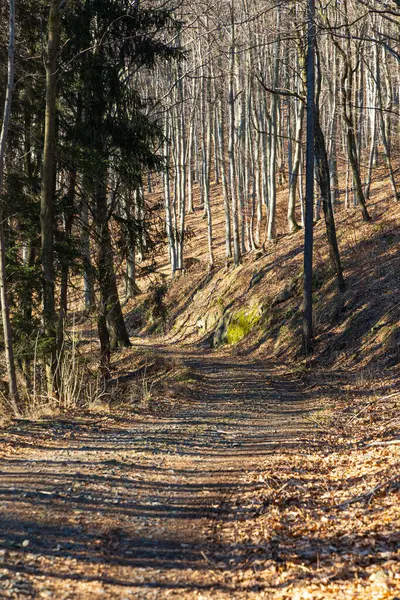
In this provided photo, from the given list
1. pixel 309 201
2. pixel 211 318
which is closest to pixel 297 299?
pixel 309 201

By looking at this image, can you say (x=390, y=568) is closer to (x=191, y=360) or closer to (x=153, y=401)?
(x=153, y=401)

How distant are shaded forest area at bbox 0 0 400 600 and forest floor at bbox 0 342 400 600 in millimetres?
23

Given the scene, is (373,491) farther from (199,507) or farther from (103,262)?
(103,262)

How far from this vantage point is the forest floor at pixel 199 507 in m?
3.83

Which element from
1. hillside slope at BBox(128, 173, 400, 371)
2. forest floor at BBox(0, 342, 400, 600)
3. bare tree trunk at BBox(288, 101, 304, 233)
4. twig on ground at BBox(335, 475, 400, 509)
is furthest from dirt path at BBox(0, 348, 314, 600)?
bare tree trunk at BBox(288, 101, 304, 233)

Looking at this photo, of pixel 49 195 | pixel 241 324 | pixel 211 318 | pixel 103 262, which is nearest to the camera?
pixel 49 195

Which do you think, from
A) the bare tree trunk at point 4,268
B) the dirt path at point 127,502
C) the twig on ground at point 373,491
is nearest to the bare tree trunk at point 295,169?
the bare tree trunk at point 4,268

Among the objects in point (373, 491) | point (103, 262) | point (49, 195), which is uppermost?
point (49, 195)

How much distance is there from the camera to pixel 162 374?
46.8ft

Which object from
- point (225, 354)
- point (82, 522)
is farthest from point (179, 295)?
point (82, 522)

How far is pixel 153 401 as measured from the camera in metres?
10.7

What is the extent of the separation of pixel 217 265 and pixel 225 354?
1033cm

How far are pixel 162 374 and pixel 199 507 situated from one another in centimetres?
903

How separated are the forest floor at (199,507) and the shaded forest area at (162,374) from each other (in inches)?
0.9
